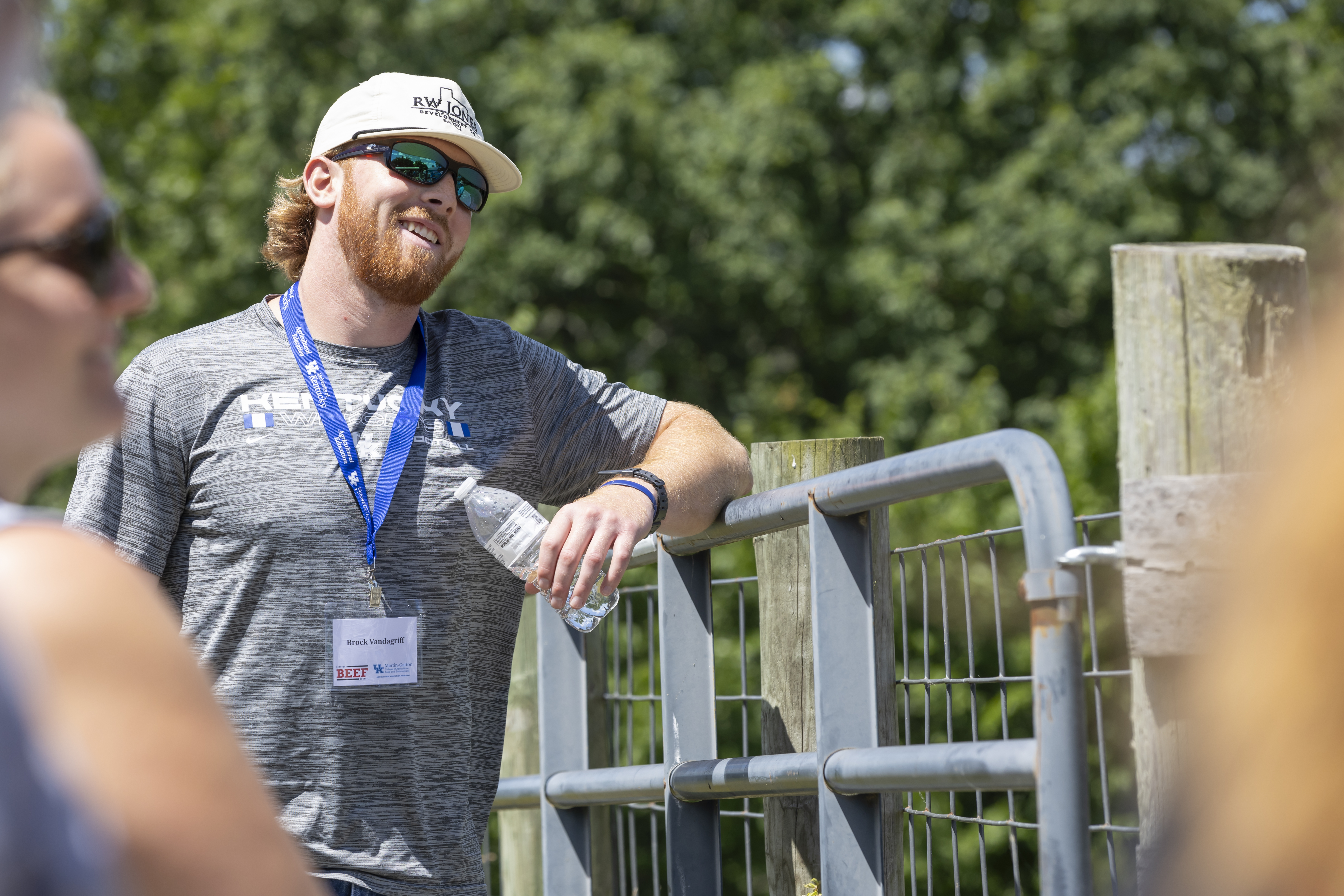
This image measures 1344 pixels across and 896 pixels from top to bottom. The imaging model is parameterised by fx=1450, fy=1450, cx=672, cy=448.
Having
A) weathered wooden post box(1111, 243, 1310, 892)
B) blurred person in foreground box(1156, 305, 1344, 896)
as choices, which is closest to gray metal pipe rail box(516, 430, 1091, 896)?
weathered wooden post box(1111, 243, 1310, 892)

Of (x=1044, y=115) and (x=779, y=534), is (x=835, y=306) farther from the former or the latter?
(x=779, y=534)

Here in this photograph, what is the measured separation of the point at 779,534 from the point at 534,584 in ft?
2.44

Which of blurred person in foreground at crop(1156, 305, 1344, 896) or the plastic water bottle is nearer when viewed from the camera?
blurred person in foreground at crop(1156, 305, 1344, 896)

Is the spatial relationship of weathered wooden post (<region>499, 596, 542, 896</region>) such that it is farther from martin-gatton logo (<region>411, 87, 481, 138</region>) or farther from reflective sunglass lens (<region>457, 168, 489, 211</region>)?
martin-gatton logo (<region>411, 87, 481, 138</region>)

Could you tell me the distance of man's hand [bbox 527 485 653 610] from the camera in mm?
2561

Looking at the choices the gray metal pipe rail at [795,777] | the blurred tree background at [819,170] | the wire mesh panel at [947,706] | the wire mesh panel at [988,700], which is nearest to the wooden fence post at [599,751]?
the wire mesh panel at [947,706]

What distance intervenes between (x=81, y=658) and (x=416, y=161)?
2306 mm

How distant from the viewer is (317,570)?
268 centimetres

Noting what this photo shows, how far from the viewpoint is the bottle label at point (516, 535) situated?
9.14 feet

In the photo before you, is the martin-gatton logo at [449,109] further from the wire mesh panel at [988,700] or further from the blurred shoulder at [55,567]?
the blurred shoulder at [55,567]

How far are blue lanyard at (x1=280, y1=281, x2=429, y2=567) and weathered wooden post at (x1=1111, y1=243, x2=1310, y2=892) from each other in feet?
4.54

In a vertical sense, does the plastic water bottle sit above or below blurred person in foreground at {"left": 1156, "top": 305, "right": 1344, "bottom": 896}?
above

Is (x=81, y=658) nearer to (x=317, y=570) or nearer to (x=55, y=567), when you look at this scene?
(x=55, y=567)

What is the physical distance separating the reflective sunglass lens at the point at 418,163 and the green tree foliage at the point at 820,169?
8817mm
